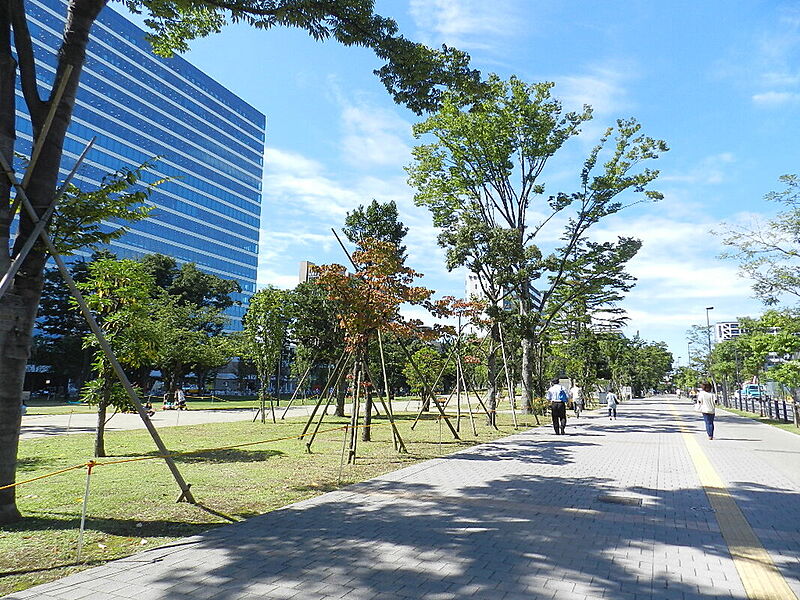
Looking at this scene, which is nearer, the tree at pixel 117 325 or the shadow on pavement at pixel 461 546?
the shadow on pavement at pixel 461 546

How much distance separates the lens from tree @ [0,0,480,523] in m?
5.79

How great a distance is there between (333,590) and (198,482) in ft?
16.4

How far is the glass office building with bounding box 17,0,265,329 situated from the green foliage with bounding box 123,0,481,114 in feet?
175

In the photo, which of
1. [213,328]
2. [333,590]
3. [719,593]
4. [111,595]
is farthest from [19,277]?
[213,328]

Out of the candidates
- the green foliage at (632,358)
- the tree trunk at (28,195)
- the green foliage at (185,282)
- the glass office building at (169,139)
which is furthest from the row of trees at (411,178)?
the glass office building at (169,139)

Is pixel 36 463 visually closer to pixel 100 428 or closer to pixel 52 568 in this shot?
pixel 100 428

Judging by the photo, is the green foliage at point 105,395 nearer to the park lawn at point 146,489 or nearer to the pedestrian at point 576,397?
the park lawn at point 146,489

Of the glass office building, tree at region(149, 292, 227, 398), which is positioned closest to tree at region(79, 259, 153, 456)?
tree at region(149, 292, 227, 398)

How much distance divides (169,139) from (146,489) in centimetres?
8402

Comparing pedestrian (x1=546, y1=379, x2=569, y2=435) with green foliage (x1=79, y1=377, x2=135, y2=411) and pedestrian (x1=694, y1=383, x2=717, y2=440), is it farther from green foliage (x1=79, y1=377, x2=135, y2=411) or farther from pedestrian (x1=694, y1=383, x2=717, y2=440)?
green foliage (x1=79, y1=377, x2=135, y2=411)

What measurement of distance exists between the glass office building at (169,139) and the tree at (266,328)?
1616 inches

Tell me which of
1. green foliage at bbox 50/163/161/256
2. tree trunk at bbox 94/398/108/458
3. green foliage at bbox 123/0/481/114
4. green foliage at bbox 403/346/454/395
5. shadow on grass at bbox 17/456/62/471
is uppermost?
green foliage at bbox 123/0/481/114

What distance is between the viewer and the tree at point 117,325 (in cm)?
1041

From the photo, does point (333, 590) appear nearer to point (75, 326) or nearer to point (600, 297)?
point (600, 297)
